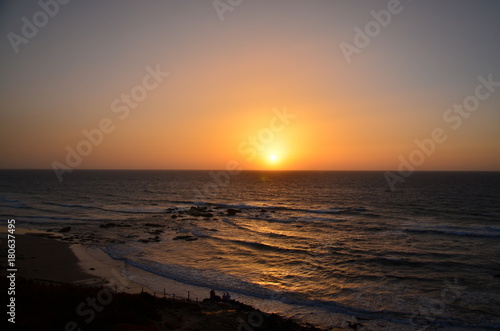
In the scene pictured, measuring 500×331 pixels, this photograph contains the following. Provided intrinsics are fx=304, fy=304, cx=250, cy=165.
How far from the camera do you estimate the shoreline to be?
1820 centimetres

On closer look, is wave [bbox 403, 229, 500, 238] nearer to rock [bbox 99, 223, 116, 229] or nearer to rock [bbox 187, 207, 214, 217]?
rock [bbox 187, 207, 214, 217]

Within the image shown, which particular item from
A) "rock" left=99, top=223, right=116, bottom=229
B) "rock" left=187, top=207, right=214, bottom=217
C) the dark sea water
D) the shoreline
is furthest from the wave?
"rock" left=99, top=223, right=116, bottom=229

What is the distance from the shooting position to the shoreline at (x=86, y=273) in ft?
59.7

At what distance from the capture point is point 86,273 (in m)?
26.4

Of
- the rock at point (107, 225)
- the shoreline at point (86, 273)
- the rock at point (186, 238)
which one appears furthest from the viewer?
the rock at point (107, 225)

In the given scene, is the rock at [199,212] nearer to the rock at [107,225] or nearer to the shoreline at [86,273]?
the rock at [107,225]

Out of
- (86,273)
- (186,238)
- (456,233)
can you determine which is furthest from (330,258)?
(86,273)

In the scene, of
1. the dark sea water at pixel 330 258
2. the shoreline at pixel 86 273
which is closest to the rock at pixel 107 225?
the dark sea water at pixel 330 258

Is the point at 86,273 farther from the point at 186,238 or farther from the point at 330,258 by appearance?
the point at 330,258

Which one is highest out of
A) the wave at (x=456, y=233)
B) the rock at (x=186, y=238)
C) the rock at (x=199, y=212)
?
the wave at (x=456, y=233)

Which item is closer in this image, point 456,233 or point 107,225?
point 456,233

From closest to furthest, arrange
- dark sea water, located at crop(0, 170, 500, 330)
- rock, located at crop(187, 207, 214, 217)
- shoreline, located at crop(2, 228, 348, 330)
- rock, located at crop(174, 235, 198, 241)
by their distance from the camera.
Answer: shoreline, located at crop(2, 228, 348, 330) < dark sea water, located at crop(0, 170, 500, 330) < rock, located at crop(174, 235, 198, 241) < rock, located at crop(187, 207, 214, 217)

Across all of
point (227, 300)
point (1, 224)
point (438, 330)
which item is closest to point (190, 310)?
point (227, 300)

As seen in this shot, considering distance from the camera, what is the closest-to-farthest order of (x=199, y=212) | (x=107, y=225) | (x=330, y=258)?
(x=330, y=258) → (x=107, y=225) → (x=199, y=212)
